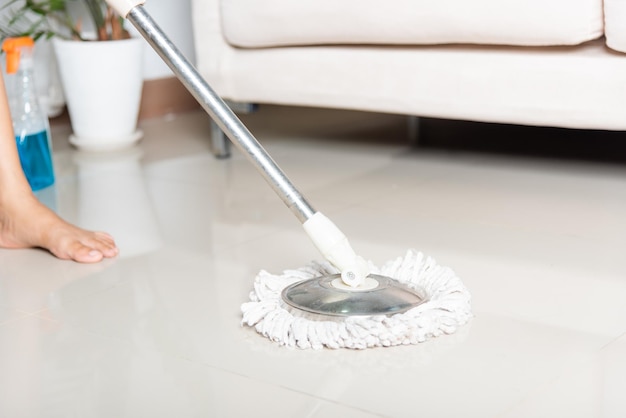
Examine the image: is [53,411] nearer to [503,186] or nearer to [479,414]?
[479,414]

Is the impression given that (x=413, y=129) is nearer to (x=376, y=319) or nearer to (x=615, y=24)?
(x=615, y=24)

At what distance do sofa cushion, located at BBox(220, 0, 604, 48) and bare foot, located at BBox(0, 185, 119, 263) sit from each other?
2.07ft

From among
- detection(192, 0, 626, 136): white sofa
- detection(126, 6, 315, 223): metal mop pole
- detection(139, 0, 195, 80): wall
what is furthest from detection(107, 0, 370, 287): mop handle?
detection(139, 0, 195, 80): wall

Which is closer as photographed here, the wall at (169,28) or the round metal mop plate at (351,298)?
the round metal mop plate at (351,298)

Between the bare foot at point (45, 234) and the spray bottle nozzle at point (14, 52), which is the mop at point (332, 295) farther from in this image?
the spray bottle nozzle at point (14, 52)

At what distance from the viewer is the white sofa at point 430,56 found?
4.90 feet

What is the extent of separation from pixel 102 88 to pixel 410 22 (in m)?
0.87

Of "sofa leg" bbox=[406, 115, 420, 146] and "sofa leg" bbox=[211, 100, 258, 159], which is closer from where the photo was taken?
"sofa leg" bbox=[211, 100, 258, 159]

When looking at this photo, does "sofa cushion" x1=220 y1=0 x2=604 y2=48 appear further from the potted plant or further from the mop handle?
the mop handle

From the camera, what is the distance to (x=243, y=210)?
5.36 feet

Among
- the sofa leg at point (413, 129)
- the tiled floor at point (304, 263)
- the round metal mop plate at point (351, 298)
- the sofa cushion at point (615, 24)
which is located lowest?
the sofa leg at point (413, 129)

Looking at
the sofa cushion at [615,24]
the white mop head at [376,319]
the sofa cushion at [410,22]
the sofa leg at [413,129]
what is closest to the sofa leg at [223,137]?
the sofa cushion at [410,22]

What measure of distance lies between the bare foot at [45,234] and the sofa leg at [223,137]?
69 centimetres

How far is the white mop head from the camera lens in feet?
3.19
